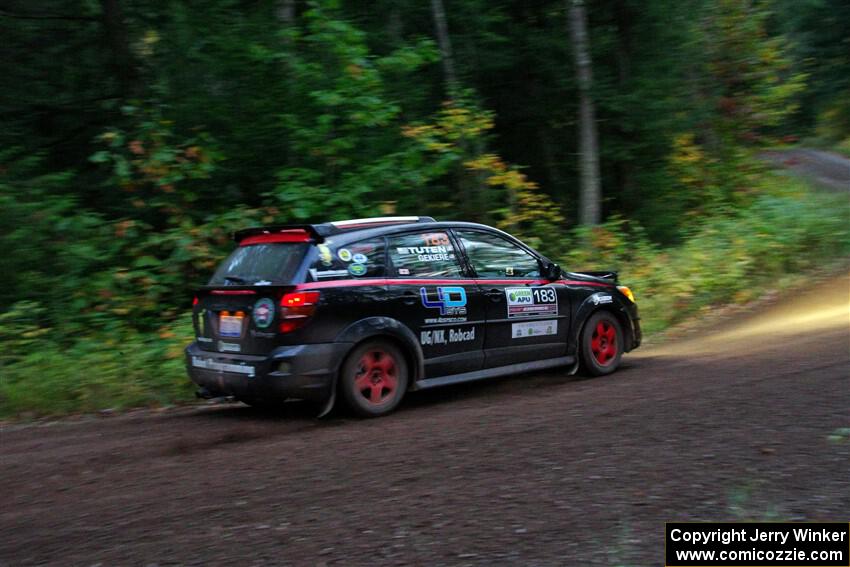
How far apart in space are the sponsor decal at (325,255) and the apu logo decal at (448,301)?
93cm

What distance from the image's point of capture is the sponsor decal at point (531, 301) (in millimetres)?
8547

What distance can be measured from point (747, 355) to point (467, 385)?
127 inches

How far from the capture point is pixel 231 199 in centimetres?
1365

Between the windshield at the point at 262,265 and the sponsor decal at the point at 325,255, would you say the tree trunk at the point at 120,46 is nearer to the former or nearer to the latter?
the windshield at the point at 262,265

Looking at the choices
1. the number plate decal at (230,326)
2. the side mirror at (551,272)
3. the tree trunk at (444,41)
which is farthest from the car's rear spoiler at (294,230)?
the tree trunk at (444,41)

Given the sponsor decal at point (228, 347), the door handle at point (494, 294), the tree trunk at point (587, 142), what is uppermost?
the tree trunk at point (587, 142)

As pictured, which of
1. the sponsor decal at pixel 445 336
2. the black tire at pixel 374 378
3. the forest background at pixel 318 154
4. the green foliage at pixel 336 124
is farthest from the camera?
the green foliage at pixel 336 124

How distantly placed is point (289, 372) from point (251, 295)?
78cm

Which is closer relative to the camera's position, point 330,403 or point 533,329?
point 330,403

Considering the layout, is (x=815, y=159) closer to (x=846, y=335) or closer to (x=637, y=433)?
(x=846, y=335)

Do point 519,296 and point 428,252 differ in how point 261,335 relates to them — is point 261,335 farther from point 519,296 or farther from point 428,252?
point 519,296

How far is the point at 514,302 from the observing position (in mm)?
8570

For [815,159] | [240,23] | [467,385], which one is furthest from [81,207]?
[815,159]

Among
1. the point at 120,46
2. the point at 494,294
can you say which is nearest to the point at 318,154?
the point at 120,46
